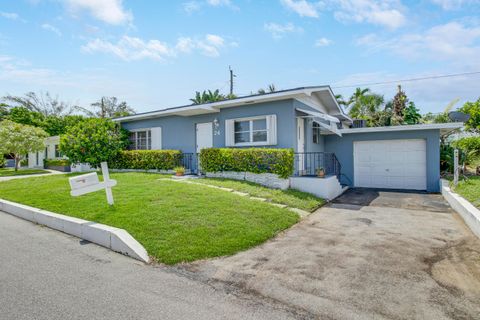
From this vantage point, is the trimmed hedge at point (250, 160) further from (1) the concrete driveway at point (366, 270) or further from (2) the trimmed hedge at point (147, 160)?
(1) the concrete driveway at point (366, 270)

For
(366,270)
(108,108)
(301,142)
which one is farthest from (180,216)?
(108,108)

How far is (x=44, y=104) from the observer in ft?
130

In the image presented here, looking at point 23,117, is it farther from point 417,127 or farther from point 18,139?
point 417,127

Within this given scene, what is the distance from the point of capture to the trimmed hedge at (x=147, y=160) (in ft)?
41.7

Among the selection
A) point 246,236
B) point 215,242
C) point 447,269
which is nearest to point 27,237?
point 215,242

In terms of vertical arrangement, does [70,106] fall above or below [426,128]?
above

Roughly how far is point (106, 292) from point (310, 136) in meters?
10.7

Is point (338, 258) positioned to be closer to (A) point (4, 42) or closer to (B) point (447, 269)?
(B) point (447, 269)

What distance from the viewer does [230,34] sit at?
10.8 meters

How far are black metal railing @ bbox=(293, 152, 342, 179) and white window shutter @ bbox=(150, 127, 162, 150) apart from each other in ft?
24.9

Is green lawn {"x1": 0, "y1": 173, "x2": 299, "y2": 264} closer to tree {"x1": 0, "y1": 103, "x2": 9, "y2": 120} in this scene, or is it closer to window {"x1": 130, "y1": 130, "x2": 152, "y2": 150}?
window {"x1": 130, "y1": 130, "x2": 152, "y2": 150}

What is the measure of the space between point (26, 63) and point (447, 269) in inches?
649

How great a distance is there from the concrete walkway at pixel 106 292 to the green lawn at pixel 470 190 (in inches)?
269

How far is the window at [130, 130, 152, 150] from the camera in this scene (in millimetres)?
14906
